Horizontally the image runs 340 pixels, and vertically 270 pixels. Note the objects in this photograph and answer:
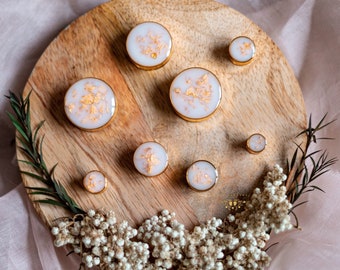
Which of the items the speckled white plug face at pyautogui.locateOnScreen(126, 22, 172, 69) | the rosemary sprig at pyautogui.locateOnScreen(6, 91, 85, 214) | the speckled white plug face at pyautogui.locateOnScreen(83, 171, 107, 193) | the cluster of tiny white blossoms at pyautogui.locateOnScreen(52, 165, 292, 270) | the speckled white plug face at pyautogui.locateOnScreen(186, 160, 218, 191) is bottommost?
the cluster of tiny white blossoms at pyautogui.locateOnScreen(52, 165, 292, 270)

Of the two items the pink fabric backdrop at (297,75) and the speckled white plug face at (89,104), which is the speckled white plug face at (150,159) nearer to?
the speckled white plug face at (89,104)

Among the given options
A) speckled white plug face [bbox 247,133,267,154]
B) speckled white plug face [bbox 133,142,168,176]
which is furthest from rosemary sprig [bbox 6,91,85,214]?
speckled white plug face [bbox 247,133,267,154]

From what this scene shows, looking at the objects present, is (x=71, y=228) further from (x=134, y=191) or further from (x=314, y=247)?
(x=314, y=247)

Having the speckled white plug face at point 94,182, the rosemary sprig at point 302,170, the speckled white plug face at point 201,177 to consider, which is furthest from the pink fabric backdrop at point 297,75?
the speckled white plug face at point 201,177

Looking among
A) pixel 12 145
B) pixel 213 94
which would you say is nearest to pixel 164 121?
pixel 213 94

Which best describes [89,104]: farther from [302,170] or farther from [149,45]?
[302,170]

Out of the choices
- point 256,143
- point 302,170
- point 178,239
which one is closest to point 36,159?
point 178,239

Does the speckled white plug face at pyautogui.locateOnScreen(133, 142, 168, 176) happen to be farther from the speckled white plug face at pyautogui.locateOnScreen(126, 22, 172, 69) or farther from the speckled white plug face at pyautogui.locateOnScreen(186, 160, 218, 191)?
the speckled white plug face at pyautogui.locateOnScreen(126, 22, 172, 69)

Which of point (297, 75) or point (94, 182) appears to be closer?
point (94, 182)

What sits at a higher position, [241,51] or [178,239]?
[241,51]
